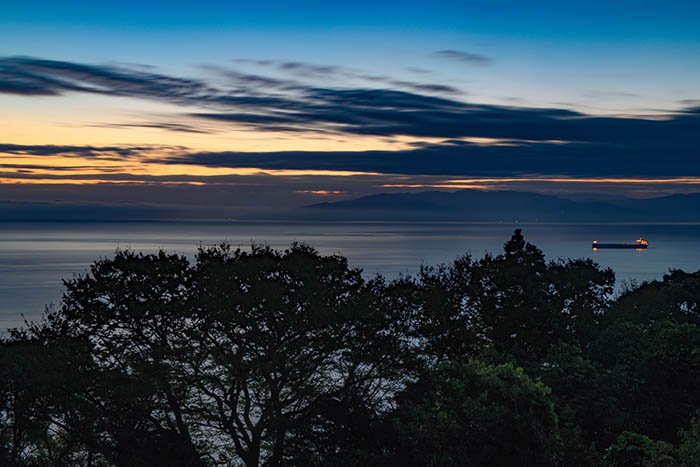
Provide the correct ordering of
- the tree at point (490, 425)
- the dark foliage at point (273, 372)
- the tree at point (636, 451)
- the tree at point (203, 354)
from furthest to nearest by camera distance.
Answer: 1. the tree at point (203, 354)
2. the dark foliage at point (273, 372)
3. the tree at point (490, 425)
4. the tree at point (636, 451)

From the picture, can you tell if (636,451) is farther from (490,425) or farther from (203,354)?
(203,354)

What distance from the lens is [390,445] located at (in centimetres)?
2733

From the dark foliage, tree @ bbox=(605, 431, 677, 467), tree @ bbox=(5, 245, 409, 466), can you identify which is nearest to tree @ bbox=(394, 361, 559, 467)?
the dark foliage

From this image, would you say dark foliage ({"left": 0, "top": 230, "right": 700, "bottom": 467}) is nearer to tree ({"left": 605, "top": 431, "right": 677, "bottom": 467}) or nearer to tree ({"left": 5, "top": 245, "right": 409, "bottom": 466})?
tree ({"left": 5, "top": 245, "right": 409, "bottom": 466})

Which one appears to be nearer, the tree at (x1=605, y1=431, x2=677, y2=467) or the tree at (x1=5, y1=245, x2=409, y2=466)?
the tree at (x1=605, y1=431, x2=677, y2=467)

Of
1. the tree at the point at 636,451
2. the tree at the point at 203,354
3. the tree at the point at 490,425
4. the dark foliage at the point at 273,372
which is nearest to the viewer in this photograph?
the tree at the point at 636,451

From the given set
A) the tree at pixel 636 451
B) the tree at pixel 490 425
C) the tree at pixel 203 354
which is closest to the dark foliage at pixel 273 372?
the tree at pixel 203 354

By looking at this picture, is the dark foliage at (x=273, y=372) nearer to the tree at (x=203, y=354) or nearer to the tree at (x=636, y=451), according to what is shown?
the tree at (x=203, y=354)

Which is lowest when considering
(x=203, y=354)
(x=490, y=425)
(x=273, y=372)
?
(x=273, y=372)

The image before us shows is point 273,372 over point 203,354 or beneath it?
beneath

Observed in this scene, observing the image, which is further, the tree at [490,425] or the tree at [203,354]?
the tree at [203,354]

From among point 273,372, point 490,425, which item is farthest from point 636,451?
point 273,372

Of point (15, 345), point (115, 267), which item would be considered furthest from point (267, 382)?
point (15, 345)

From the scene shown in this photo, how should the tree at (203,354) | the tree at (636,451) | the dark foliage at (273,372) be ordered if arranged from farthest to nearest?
the tree at (203,354)
the dark foliage at (273,372)
the tree at (636,451)
